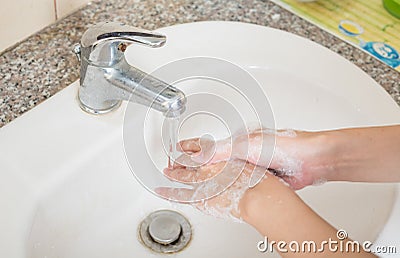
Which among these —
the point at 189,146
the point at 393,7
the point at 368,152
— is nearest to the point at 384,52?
the point at 393,7

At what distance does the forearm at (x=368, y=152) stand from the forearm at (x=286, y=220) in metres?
0.11

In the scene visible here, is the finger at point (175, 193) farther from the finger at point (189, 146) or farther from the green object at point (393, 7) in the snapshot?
the green object at point (393, 7)

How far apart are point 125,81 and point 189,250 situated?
0.78ft

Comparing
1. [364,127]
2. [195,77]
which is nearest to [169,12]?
[195,77]

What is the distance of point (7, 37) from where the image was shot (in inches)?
30.5

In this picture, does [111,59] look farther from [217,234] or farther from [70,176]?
[217,234]

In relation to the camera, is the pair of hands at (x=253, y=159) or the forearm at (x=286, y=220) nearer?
the forearm at (x=286, y=220)

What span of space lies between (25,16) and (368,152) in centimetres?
46

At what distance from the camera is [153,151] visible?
0.79 metres

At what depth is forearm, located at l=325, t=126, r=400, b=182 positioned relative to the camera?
28.5 inches

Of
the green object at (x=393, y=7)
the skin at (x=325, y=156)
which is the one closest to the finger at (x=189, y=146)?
the skin at (x=325, y=156)

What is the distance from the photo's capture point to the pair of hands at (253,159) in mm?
726

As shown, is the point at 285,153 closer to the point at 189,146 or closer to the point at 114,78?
the point at 189,146

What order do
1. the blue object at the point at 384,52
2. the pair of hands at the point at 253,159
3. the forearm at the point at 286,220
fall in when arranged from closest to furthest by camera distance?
the forearm at the point at 286,220, the pair of hands at the point at 253,159, the blue object at the point at 384,52
